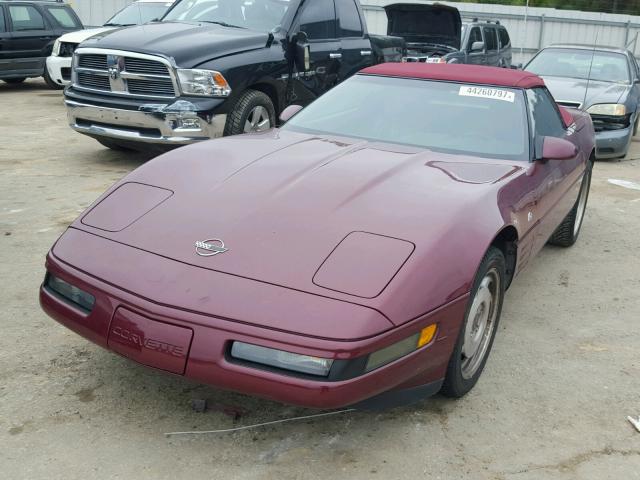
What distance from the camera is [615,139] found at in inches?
348

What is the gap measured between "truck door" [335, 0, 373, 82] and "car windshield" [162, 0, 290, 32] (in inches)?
Result: 38.8

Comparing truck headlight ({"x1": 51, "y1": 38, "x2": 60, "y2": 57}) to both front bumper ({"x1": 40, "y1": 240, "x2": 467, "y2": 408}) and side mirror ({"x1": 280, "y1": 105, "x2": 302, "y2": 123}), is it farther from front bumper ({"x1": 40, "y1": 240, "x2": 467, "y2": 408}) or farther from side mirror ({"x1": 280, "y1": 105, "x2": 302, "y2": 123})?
front bumper ({"x1": 40, "y1": 240, "x2": 467, "y2": 408})

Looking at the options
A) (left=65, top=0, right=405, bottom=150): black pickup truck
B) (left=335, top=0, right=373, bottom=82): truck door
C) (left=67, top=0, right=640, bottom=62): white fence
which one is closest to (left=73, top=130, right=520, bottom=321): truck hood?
(left=65, top=0, right=405, bottom=150): black pickup truck

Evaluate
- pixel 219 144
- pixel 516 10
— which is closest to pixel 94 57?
pixel 219 144

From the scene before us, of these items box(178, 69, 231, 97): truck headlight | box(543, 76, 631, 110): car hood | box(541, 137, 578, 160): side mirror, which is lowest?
box(543, 76, 631, 110): car hood

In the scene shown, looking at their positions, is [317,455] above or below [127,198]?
below

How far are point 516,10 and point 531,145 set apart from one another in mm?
20468

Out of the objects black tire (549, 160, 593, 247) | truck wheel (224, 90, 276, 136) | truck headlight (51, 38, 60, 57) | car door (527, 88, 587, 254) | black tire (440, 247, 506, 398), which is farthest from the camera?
truck headlight (51, 38, 60, 57)

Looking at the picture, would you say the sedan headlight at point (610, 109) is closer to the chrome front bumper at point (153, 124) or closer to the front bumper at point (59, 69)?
the chrome front bumper at point (153, 124)

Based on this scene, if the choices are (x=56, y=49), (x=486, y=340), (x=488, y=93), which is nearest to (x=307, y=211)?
(x=486, y=340)

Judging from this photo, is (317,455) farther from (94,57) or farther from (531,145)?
(94,57)

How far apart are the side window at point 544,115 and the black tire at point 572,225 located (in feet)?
2.41

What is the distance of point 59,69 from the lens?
12.1m

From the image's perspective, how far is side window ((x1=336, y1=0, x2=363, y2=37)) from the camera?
8523 millimetres
